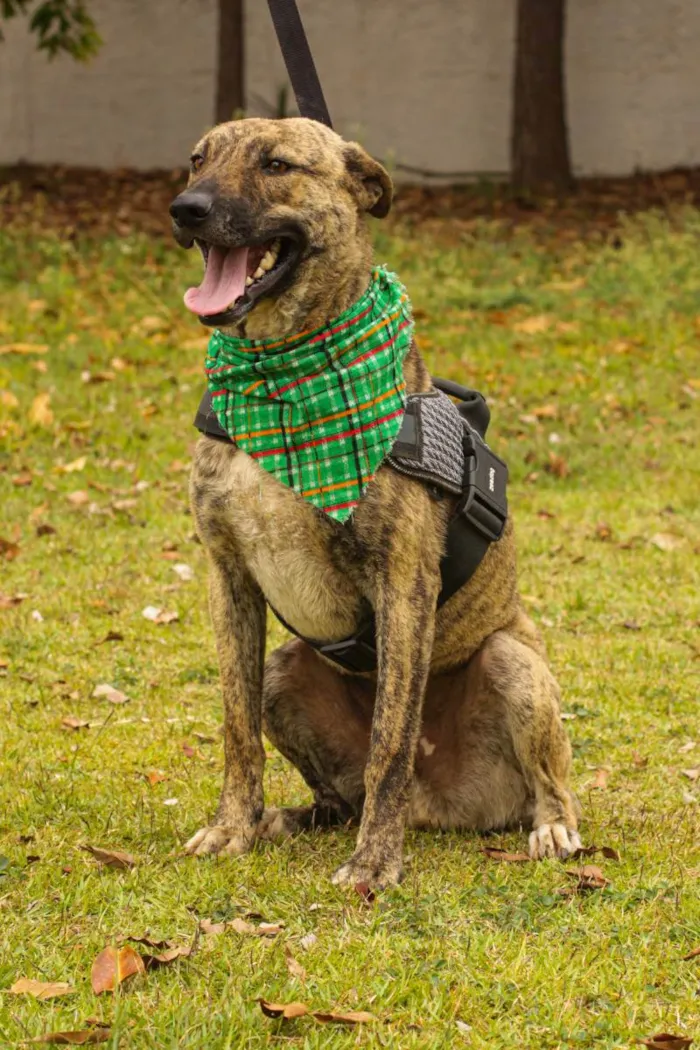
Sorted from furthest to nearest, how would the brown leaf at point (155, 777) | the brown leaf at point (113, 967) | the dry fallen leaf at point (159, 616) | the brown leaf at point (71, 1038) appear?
the dry fallen leaf at point (159, 616), the brown leaf at point (155, 777), the brown leaf at point (113, 967), the brown leaf at point (71, 1038)

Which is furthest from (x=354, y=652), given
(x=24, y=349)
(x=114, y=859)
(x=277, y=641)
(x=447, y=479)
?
(x=24, y=349)

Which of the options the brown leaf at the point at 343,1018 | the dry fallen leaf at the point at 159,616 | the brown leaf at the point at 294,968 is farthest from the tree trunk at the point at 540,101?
the brown leaf at the point at 343,1018

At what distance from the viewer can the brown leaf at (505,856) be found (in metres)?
4.15

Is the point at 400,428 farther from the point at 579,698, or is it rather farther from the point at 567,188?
the point at 567,188

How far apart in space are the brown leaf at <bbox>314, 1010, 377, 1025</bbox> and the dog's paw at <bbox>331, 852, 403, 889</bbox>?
773mm

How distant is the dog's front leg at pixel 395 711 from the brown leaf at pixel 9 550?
393 cm

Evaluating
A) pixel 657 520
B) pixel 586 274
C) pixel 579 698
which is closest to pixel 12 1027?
pixel 579 698

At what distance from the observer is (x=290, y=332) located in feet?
13.0

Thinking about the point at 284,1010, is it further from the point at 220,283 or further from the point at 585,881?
the point at 220,283

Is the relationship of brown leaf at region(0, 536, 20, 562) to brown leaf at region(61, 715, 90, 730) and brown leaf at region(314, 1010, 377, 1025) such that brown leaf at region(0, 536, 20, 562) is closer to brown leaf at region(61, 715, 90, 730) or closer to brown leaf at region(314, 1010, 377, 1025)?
brown leaf at region(61, 715, 90, 730)

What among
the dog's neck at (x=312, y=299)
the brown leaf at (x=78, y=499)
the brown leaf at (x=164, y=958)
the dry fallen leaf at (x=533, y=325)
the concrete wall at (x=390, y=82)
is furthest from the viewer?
the concrete wall at (x=390, y=82)

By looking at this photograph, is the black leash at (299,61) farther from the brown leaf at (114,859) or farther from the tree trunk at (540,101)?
the tree trunk at (540,101)

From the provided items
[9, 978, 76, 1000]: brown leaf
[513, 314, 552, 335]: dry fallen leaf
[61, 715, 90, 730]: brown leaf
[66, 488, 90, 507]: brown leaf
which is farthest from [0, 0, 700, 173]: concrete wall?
[9, 978, 76, 1000]: brown leaf

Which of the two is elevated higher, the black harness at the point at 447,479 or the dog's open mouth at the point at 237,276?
the dog's open mouth at the point at 237,276
